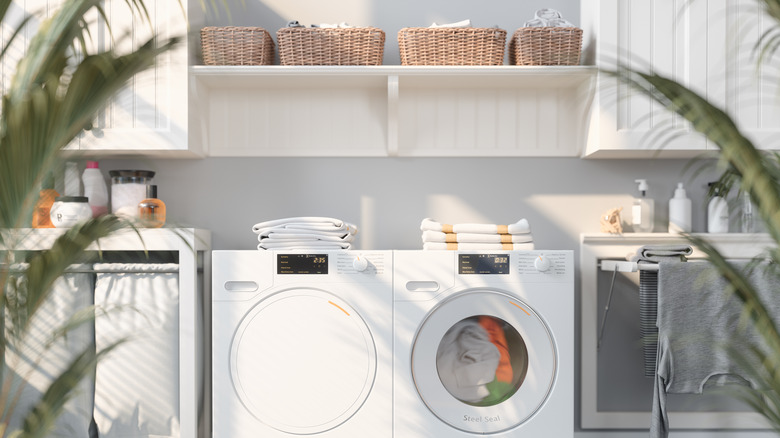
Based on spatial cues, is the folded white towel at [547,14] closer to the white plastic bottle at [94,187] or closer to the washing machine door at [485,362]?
the washing machine door at [485,362]

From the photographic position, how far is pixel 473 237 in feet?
7.21

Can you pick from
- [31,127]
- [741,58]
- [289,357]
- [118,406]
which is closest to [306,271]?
[289,357]

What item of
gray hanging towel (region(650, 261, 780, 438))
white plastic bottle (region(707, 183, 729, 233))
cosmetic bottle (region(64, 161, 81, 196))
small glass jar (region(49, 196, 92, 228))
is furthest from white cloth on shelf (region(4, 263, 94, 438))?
white plastic bottle (region(707, 183, 729, 233))

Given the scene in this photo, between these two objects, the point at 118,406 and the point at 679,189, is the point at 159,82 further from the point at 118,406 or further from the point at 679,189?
the point at 679,189

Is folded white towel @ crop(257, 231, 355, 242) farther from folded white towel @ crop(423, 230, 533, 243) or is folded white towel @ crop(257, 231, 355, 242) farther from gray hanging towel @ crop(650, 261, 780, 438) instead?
gray hanging towel @ crop(650, 261, 780, 438)

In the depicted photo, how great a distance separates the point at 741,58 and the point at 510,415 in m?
1.50

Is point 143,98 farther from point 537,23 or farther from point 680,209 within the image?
point 680,209

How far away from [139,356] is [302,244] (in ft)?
2.21

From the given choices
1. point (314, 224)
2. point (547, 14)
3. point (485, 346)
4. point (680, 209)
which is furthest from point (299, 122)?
point (680, 209)

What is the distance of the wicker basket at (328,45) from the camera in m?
2.30

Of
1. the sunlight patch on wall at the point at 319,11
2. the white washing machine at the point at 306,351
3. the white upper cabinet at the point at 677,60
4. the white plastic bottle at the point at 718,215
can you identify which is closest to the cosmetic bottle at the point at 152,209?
the white washing machine at the point at 306,351

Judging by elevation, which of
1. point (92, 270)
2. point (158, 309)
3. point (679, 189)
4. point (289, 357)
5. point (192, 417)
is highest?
point (679, 189)

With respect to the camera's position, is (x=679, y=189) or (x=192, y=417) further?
(x=679, y=189)

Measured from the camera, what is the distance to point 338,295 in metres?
2.07
